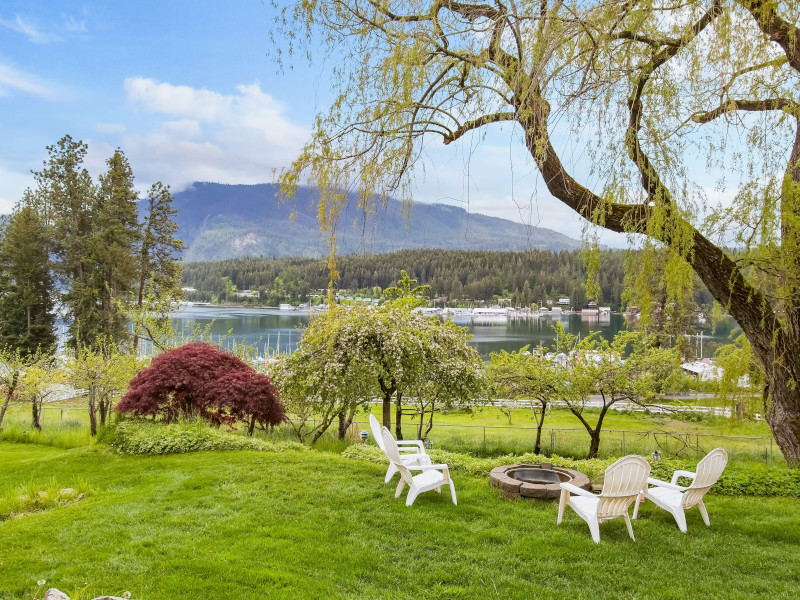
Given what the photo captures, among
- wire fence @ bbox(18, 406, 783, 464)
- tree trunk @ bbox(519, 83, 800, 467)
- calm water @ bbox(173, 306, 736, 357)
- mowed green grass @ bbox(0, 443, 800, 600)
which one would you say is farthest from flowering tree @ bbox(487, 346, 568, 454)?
calm water @ bbox(173, 306, 736, 357)

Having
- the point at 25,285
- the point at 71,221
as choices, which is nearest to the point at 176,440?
the point at 71,221

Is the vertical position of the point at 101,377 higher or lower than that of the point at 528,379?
lower

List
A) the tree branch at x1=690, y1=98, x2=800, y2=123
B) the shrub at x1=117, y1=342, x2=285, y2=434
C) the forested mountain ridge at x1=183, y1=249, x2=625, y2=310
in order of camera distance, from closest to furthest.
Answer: the tree branch at x1=690, y1=98, x2=800, y2=123 → the shrub at x1=117, y1=342, x2=285, y2=434 → the forested mountain ridge at x1=183, y1=249, x2=625, y2=310

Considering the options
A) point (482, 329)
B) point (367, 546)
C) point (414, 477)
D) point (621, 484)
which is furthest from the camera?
point (482, 329)

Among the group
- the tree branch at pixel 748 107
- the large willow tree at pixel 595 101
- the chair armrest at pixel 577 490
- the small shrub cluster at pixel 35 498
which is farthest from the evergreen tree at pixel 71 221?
the tree branch at pixel 748 107

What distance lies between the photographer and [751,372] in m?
9.27

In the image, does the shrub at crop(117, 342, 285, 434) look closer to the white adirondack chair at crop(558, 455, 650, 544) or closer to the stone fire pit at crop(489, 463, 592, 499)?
the stone fire pit at crop(489, 463, 592, 499)

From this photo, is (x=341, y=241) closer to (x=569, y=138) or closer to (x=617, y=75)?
(x=569, y=138)

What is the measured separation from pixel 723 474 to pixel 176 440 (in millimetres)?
8254

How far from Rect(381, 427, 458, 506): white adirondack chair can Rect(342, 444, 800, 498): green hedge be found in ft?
5.31

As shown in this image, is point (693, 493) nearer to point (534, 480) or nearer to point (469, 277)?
point (534, 480)

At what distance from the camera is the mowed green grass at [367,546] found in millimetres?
3926

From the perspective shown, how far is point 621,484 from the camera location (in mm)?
4883

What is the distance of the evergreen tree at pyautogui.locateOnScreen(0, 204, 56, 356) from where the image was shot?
30516mm
